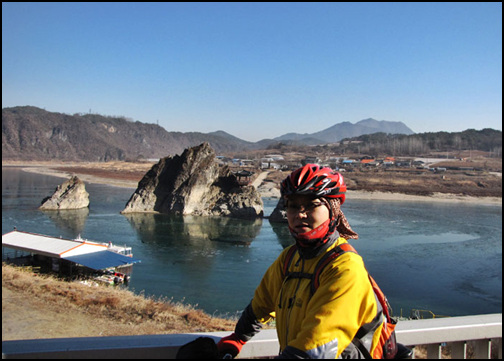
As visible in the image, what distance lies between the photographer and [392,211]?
4206cm

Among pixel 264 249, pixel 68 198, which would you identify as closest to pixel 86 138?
pixel 68 198

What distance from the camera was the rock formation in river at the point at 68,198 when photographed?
39.9m

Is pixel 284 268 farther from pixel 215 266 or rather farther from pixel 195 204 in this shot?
pixel 195 204

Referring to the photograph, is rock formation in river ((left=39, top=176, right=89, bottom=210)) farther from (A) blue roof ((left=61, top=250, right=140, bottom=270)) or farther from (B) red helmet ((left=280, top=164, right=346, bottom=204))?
(B) red helmet ((left=280, top=164, right=346, bottom=204))

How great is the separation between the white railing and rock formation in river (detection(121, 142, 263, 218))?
37.3 m

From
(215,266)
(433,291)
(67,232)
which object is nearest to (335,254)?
(433,291)

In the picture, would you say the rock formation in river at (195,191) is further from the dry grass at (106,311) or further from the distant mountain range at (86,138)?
the distant mountain range at (86,138)

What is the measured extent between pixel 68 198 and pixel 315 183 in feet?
139

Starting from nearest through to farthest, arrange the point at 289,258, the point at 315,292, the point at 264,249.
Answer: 1. the point at 315,292
2. the point at 289,258
3. the point at 264,249

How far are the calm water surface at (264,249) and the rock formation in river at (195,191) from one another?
7.36 ft

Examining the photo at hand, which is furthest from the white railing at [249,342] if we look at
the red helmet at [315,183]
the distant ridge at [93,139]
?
the distant ridge at [93,139]

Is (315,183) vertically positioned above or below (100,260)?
above

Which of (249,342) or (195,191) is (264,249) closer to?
(195,191)

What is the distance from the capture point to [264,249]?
25.3m
